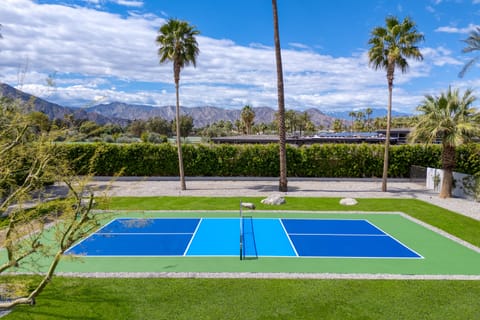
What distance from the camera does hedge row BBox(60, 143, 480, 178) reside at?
27656mm

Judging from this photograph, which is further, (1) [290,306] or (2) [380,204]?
(2) [380,204]

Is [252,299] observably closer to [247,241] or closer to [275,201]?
[247,241]

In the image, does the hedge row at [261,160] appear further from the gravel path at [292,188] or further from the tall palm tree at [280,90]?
the tall palm tree at [280,90]

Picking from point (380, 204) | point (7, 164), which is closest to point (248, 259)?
point (7, 164)

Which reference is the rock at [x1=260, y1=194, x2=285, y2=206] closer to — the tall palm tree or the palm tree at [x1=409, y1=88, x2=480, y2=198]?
the tall palm tree

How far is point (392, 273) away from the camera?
30.8 ft

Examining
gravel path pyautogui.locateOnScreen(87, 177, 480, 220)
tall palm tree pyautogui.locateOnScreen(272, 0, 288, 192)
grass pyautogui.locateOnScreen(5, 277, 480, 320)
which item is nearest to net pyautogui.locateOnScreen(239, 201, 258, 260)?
grass pyautogui.locateOnScreen(5, 277, 480, 320)

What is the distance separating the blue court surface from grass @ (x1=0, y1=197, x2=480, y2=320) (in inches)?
83.1

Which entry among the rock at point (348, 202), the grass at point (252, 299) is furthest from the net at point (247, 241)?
the rock at point (348, 202)

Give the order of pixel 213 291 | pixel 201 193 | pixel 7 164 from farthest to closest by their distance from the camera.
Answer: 1. pixel 201 193
2. pixel 213 291
3. pixel 7 164

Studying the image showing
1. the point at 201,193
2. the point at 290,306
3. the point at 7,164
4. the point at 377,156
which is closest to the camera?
the point at 7,164

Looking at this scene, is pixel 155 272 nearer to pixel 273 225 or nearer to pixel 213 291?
pixel 213 291

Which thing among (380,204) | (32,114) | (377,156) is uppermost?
(32,114)

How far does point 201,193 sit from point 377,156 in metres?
15.0
